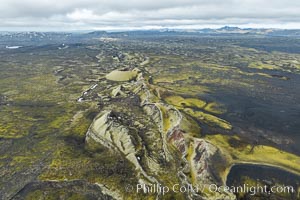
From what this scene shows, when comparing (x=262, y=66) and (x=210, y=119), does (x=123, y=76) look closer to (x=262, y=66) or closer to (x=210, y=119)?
(x=210, y=119)

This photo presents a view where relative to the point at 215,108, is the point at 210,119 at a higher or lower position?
higher

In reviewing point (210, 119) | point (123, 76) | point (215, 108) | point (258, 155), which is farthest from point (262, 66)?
point (258, 155)

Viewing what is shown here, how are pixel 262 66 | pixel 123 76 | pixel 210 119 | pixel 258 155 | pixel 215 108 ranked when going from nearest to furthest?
pixel 258 155 → pixel 210 119 → pixel 215 108 → pixel 123 76 → pixel 262 66

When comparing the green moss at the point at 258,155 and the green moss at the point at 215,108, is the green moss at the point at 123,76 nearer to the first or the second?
the green moss at the point at 215,108

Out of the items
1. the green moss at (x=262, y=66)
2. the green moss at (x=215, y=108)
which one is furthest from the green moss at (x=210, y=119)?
the green moss at (x=262, y=66)

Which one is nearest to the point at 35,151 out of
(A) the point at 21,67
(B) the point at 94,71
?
(B) the point at 94,71

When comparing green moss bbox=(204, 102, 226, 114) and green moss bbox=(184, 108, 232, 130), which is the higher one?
green moss bbox=(184, 108, 232, 130)

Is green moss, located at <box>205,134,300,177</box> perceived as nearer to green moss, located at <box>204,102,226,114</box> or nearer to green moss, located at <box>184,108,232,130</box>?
green moss, located at <box>184,108,232,130</box>

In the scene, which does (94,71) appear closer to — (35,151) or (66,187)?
(35,151)

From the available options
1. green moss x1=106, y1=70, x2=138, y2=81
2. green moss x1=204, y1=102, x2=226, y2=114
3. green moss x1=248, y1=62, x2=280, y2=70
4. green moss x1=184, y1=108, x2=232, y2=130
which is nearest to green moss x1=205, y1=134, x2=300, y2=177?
green moss x1=184, y1=108, x2=232, y2=130

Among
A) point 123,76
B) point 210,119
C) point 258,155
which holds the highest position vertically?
point 210,119

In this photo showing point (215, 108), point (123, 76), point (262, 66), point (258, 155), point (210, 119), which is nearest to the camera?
point (258, 155)
